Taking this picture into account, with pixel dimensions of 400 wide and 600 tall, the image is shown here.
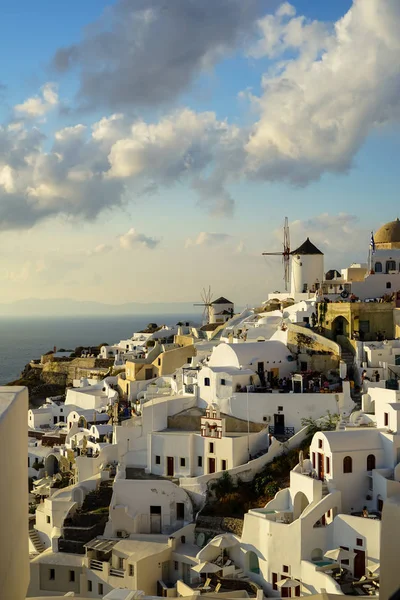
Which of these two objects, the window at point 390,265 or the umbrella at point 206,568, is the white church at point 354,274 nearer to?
the window at point 390,265

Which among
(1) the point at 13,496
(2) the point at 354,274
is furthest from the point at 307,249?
(1) the point at 13,496

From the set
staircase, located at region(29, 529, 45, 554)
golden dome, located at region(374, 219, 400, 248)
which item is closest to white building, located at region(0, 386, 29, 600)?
staircase, located at region(29, 529, 45, 554)

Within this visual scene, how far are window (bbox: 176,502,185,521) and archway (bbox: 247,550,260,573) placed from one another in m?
3.53

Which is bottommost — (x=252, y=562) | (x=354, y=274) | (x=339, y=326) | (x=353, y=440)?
(x=252, y=562)

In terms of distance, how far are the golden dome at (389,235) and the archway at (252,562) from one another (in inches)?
953

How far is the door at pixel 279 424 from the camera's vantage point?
2442 cm

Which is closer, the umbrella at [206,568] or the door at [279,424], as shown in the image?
the umbrella at [206,568]

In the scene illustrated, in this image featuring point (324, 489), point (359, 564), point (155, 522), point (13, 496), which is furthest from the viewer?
point (155, 522)

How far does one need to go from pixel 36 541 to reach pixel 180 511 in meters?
5.00

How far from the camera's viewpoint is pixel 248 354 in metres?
27.1

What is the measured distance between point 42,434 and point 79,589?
13.9 metres

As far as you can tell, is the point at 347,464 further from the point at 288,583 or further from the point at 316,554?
the point at 288,583

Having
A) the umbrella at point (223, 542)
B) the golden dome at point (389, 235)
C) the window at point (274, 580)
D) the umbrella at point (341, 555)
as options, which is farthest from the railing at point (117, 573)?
the golden dome at point (389, 235)

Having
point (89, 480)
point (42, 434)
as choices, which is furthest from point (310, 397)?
point (42, 434)
